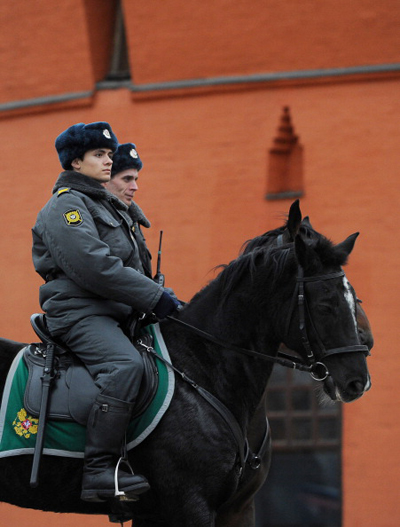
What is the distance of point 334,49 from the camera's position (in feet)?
34.0

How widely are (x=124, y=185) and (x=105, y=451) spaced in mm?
2173

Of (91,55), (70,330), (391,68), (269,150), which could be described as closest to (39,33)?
(91,55)

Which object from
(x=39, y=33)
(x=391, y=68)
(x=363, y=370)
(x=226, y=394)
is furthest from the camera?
(x=39, y=33)

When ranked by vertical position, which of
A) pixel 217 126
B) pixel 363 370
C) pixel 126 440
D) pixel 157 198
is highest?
pixel 217 126

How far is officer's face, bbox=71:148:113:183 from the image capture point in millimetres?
5121

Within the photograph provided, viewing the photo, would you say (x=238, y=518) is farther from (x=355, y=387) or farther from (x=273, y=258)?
(x=273, y=258)

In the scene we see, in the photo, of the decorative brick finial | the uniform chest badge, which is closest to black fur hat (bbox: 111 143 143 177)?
the uniform chest badge

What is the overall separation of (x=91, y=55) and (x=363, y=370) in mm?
7487

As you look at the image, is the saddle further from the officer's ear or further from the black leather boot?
the officer's ear

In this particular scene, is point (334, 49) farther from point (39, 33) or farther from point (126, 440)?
point (126, 440)

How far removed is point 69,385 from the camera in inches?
190

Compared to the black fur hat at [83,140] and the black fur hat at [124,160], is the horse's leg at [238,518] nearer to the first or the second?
the black fur hat at [83,140]

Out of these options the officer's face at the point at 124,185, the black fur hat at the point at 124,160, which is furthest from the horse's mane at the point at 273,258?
the black fur hat at the point at 124,160

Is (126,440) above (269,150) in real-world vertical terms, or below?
below
